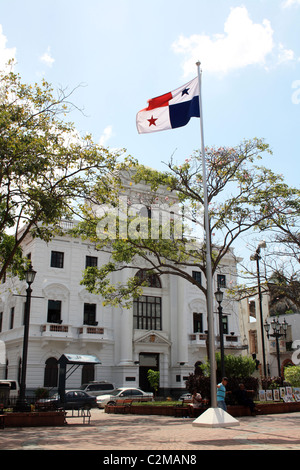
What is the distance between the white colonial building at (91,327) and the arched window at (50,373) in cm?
7

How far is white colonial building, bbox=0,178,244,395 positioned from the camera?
1366 inches

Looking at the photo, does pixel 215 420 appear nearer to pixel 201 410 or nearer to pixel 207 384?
pixel 201 410

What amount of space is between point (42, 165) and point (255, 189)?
11.6 m

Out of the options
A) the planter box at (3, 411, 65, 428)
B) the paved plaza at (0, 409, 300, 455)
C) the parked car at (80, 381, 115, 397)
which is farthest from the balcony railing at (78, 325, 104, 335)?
the paved plaza at (0, 409, 300, 455)

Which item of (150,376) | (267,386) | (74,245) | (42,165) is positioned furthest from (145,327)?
(42,165)

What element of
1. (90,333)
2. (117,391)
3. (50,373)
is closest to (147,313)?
(90,333)

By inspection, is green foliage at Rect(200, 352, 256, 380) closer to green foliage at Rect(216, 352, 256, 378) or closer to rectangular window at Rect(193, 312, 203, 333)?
green foliage at Rect(216, 352, 256, 378)

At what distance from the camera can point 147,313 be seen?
134ft

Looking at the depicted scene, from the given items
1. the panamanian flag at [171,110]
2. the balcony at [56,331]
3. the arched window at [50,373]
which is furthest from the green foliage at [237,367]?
the arched window at [50,373]

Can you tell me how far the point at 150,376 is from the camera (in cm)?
3712

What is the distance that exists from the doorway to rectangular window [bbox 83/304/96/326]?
551 centimetres

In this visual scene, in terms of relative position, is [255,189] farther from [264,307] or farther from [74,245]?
[264,307]

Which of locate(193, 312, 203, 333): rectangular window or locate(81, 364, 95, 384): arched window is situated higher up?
locate(193, 312, 203, 333): rectangular window

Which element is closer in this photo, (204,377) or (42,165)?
(42,165)
